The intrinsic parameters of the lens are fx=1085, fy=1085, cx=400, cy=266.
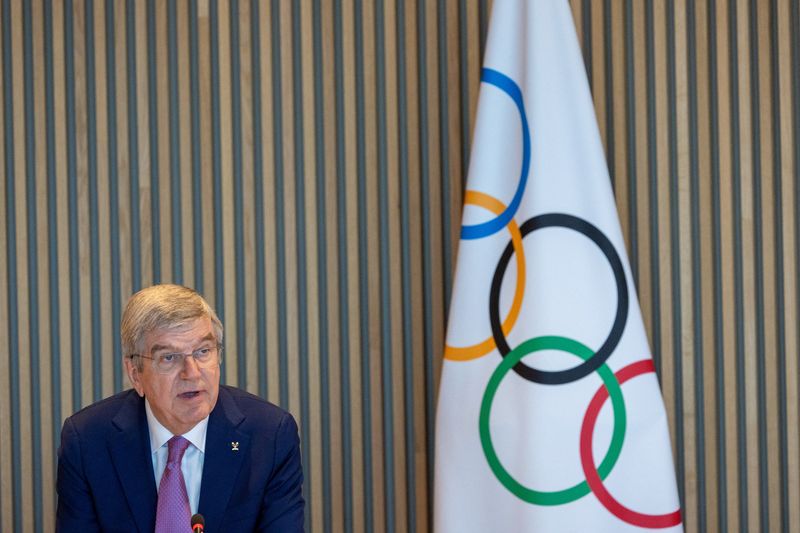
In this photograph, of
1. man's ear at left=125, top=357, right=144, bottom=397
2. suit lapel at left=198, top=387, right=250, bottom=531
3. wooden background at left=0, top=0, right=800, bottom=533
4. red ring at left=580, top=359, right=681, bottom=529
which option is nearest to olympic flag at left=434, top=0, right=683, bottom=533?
red ring at left=580, top=359, right=681, bottom=529

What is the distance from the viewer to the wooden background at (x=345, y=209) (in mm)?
3996

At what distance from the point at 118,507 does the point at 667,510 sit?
170cm

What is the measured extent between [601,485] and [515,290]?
2.20ft

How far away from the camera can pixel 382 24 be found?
13.3 ft

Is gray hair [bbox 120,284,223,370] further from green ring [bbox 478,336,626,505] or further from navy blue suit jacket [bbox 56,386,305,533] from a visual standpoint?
green ring [bbox 478,336,626,505]

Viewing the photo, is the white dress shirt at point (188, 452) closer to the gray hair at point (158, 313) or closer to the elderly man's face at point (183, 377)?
the elderly man's face at point (183, 377)

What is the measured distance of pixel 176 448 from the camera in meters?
2.72

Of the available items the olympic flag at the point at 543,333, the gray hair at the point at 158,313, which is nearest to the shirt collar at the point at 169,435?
the gray hair at the point at 158,313

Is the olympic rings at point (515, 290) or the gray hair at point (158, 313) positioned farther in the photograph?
the olympic rings at point (515, 290)

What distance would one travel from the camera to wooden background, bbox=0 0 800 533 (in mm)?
3996

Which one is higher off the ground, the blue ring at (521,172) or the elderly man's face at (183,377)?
the blue ring at (521,172)

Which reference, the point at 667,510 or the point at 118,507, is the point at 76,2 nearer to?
the point at 118,507

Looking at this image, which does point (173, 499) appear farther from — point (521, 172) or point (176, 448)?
point (521, 172)

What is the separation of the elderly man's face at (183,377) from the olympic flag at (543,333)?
1114 millimetres
